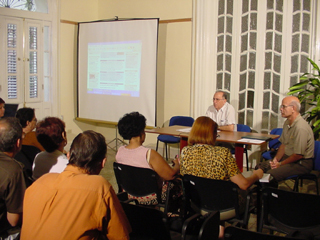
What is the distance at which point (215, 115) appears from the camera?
4914 millimetres

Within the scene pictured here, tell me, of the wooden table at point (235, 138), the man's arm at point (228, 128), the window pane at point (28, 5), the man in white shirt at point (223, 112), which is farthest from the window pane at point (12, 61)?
the man's arm at point (228, 128)

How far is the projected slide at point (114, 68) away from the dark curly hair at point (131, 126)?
133 inches

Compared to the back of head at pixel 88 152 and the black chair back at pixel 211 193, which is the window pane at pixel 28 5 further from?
the back of head at pixel 88 152

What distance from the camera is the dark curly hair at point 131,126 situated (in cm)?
276

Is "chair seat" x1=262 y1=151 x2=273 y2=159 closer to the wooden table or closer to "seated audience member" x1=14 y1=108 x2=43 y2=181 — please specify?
the wooden table

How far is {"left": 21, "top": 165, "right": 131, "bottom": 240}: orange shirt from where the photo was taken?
143 cm

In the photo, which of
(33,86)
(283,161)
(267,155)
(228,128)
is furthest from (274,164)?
(33,86)

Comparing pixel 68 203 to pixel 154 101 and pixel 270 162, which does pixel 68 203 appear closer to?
pixel 270 162

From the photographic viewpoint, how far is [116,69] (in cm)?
634

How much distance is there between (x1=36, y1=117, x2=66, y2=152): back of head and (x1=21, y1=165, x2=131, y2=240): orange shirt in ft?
3.66

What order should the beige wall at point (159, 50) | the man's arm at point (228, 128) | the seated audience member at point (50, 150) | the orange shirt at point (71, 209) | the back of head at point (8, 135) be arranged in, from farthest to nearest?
1. the beige wall at point (159, 50)
2. the man's arm at point (228, 128)
3. the seated audience member at point (50, 150)
4. the back of head at point (8, 135)
5. the orange shirt at point (71, 209)

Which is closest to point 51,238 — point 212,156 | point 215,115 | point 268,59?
point 212,156

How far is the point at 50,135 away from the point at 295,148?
7.83 ft

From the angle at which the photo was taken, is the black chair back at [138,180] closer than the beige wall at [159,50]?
Yes
